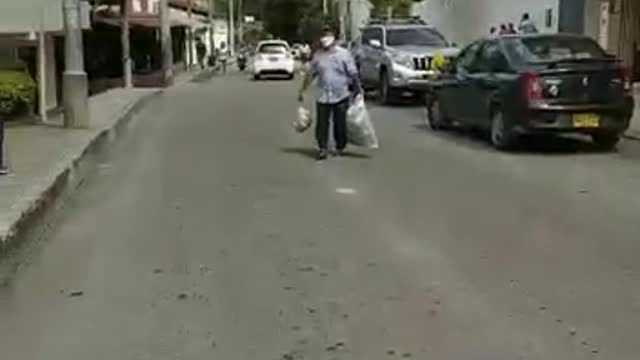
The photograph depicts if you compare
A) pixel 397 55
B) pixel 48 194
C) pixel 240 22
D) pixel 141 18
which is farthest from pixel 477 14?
pixel 240 22

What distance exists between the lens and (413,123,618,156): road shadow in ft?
51.7

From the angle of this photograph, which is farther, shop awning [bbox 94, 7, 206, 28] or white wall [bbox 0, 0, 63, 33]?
shop awning [bbox 94, 7, 206, 28]

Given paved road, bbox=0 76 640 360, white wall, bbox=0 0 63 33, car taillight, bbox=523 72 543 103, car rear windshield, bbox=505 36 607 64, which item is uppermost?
white wall, bbox=0 0 63 33

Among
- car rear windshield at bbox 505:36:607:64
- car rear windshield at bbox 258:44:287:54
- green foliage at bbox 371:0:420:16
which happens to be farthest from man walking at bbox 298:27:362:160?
green foliage at bbox 371:0:420:16

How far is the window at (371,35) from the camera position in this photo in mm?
27094

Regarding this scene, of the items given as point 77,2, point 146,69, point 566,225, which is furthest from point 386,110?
point 146,69

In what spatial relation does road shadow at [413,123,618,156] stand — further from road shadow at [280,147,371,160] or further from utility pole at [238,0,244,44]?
utility pole at [238,0,244,44]

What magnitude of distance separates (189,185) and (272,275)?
471 centimetres

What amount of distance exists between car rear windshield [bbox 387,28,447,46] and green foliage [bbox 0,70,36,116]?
9.07 metres

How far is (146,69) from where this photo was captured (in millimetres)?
47969

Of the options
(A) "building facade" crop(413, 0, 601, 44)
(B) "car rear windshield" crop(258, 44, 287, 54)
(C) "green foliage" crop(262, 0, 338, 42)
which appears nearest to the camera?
(A) "building facade" crop(413, 0, 601, 44)

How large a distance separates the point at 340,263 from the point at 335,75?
22.6 feet

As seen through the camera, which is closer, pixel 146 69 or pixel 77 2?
pixel 77 2

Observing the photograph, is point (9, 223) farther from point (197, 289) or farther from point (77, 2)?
point (77, 2)
